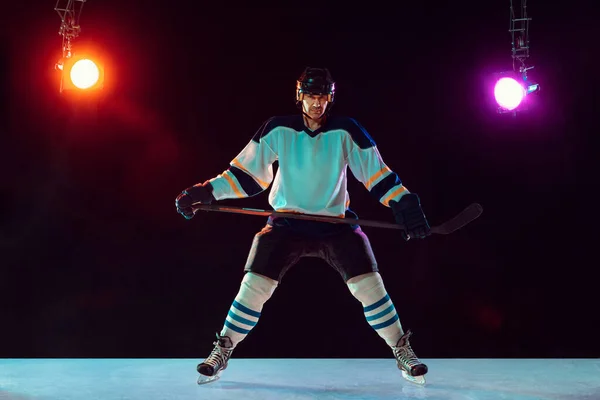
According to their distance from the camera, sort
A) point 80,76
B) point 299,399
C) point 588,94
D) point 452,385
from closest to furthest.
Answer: point 299,399, point 452,385, point 80,76, point 588,94

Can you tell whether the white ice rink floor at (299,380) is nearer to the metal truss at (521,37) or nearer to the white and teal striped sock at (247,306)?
the white and teal striped sock at (247,306)

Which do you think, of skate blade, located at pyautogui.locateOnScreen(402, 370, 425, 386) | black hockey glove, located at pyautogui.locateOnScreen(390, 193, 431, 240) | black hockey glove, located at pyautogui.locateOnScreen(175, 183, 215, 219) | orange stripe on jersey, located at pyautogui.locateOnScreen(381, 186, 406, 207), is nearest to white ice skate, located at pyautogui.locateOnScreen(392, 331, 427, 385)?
skate blade, located at pyautogui.locateOnScreen(402, 370, 425, 386)

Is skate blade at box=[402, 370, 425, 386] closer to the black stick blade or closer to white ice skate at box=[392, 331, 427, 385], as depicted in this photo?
white ice skate at box=[392, 331, 427, 385]

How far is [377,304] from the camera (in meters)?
3.18

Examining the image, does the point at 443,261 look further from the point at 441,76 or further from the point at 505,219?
the point at 441,76

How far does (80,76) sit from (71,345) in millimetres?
1410

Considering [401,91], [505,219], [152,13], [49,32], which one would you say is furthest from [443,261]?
[49,32]

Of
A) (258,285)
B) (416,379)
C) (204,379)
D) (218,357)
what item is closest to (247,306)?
(258,285)

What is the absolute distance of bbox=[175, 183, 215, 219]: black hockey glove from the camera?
3.23 meters

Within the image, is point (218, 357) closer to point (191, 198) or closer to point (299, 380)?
point (299, 380)

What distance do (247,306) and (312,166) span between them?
66cm

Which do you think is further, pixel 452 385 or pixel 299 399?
pixel 452 385

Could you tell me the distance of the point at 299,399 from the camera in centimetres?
281

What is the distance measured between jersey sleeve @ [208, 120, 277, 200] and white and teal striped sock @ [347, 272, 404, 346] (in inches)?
25.0
